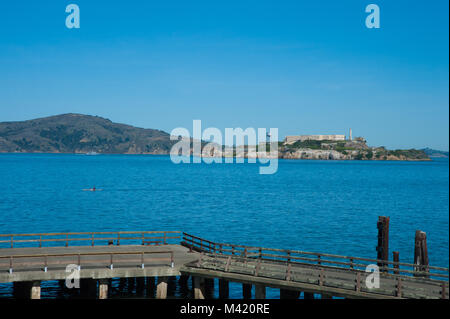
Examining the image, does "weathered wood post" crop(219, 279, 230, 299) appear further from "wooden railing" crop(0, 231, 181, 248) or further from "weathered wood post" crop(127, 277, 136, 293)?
"weathered wood post" crop(127, 277, 136, 293)

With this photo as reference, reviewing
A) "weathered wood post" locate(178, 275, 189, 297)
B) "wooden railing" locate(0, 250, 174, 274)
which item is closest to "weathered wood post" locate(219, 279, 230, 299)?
"weathered wood post" locate(178, 275, 189, 297)

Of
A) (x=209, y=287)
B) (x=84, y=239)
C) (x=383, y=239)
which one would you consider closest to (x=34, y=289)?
(x=84, y=239)

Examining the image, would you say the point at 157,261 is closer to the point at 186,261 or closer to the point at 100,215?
the point at 186,261

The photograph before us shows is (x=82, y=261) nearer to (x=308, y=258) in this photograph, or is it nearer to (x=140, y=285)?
(x=140, y=285)

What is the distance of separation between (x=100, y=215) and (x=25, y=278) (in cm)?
5213

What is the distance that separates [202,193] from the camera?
374 feet

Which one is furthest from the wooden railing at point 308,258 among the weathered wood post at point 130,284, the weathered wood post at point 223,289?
the weathered wood post at point 130,284

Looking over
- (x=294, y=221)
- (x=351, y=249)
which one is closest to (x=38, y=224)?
(x=294, y=221)

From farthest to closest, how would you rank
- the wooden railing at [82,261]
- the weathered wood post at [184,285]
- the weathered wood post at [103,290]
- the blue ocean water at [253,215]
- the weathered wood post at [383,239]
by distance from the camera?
1. the blue ocean water at [253,215]
2. the weathered wood post at [184,285]
3. the weathered wood post at [383,239]
4. the weathered wood post at [103,290]
5. the wooden railing at [82,261]

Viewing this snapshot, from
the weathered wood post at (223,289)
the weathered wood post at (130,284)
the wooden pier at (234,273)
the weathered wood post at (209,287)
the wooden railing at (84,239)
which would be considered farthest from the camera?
the weathered wood post at (130,284)

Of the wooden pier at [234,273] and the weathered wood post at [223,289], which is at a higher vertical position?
the wooden pier at [234,273]

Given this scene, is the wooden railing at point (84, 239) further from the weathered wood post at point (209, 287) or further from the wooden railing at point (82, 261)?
the weathered wood post at point (209, 287)

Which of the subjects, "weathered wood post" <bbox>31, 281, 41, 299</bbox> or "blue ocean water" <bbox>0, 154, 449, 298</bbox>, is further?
"blue ocean water" <bbox>0, 154, 449, 298</bbox>
